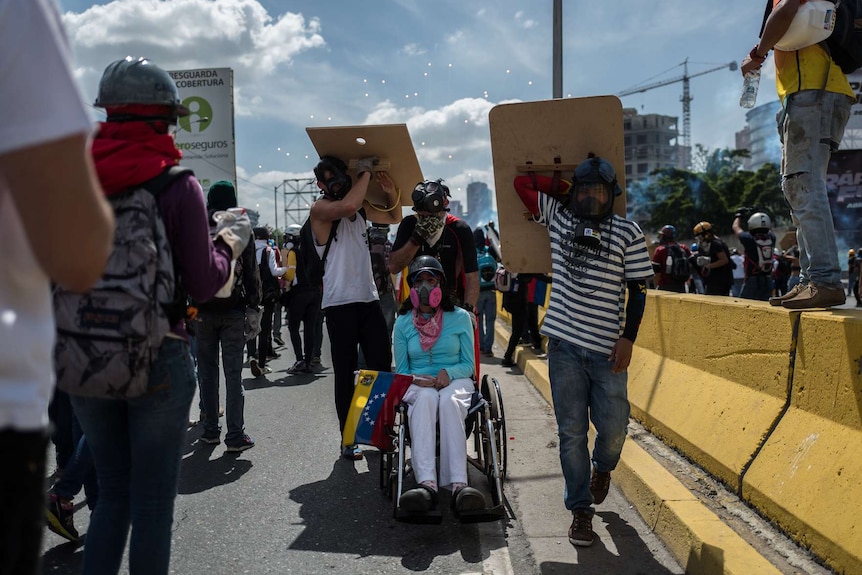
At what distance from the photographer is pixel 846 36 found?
3.91 metres

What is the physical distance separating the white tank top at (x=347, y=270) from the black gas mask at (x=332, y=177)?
239 millimetres

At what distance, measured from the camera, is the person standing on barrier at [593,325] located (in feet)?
12.9

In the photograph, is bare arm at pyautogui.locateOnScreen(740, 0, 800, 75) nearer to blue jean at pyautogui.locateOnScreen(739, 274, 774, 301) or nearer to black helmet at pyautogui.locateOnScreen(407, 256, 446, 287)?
black helmet at pyautogui.locateOnScreen(407, 256, 446, 287)

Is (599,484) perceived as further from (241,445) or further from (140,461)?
(241,445)

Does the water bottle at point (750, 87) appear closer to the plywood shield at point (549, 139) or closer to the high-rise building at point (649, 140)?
the plywood shield at point (549, 139)

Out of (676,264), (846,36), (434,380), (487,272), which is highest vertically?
(846,36)

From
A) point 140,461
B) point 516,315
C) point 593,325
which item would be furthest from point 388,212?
point 516,315

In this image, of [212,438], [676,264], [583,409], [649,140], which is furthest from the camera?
[649,140]

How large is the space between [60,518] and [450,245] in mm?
3129

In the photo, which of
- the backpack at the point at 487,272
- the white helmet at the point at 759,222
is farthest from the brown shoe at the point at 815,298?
the backpack at the point at 487,272

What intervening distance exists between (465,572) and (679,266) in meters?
7.60

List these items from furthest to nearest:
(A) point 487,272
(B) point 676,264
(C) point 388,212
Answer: (A) point 487,272 → (B) point 676,264 → (C) point 388,212

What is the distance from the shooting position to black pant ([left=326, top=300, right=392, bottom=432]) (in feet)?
18.1

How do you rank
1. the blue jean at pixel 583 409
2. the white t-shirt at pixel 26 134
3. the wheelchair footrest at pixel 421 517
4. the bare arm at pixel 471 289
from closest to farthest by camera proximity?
the white t-shirt at pixel 26 134
the blue jean at pixel 583 409
the wheelchair footrest at pixel 421 517
the bare arm at pixel 471 289
